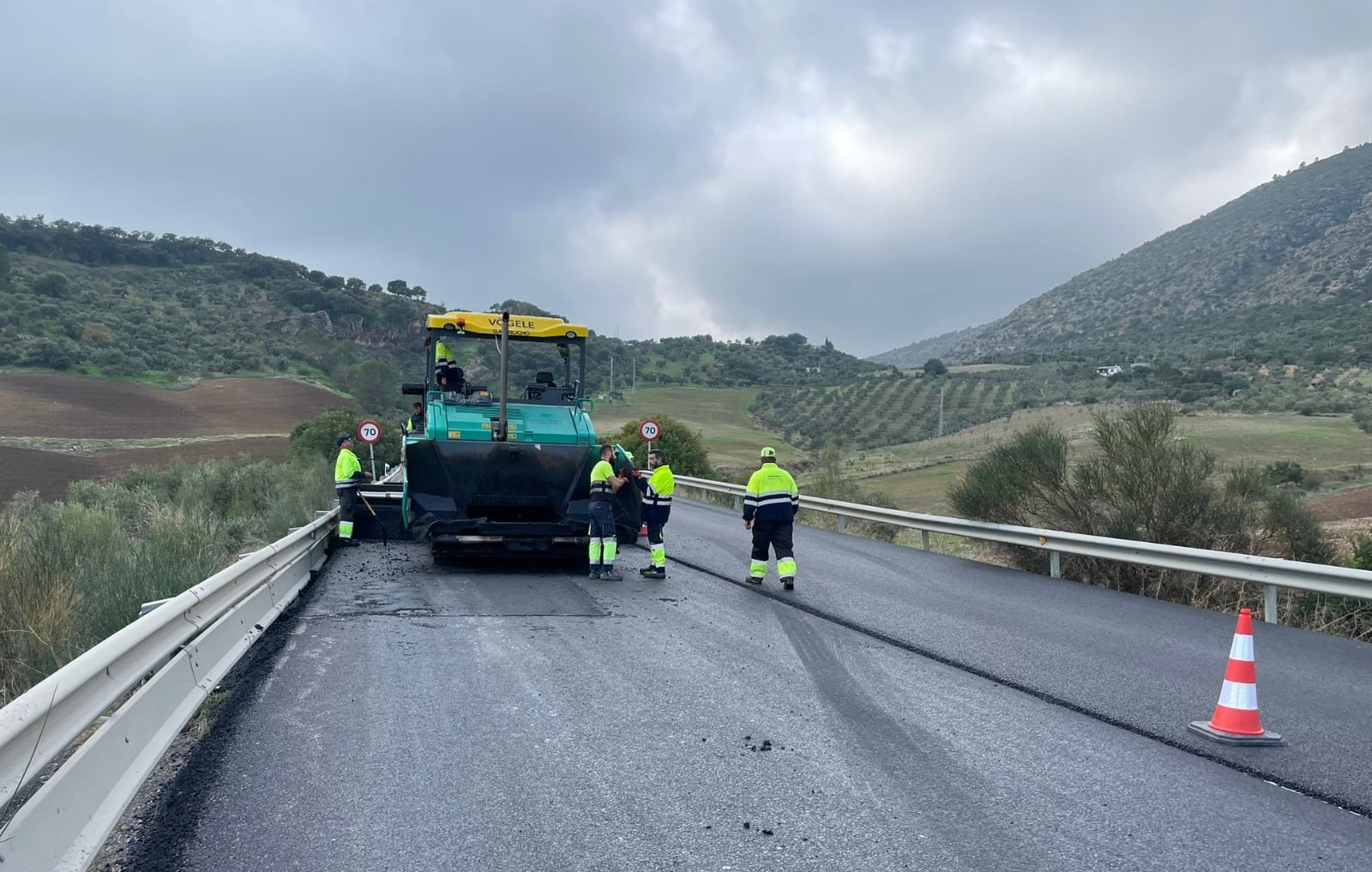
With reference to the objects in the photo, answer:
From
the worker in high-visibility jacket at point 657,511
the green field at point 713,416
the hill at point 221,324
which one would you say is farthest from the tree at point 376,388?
the worker in high-visibility jacket at point 657,511

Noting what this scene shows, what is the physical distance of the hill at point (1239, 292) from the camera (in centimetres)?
7119

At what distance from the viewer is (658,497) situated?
39.9ft

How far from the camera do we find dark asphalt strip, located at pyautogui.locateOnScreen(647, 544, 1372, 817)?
4.65 meters

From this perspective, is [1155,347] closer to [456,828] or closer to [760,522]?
[760,522]

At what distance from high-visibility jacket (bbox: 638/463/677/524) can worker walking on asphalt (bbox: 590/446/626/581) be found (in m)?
0.42

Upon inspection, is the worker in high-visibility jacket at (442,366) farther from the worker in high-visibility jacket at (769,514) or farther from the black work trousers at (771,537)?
the black work trousers at (771,537)

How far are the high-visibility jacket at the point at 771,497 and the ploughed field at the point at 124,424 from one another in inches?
855

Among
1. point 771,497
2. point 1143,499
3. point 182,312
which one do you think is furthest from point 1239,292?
point 771,497

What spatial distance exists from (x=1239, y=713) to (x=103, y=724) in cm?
571

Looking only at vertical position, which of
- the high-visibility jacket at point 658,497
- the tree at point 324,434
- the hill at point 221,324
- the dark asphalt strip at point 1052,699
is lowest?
the dark asphalt strip at point 1052,699

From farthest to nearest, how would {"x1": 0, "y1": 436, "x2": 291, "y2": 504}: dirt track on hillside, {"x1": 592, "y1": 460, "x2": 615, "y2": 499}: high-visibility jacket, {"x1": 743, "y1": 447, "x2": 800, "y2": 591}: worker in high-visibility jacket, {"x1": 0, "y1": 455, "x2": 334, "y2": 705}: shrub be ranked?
{"x1": 0, "y1": 436, "x2": 291, "y2": 504}: dirt track on hillside < {"x1": 592, "y1": 460, "x2": 615, "y2": 499}: high-visibility jacket < {"x1": 743, "y1": 447, "x2": 800, "y2": 591}: worker in high-visibility jacket < {"x1": 0, "y1": 455, "x2": 334, "y2": 705}: shrub

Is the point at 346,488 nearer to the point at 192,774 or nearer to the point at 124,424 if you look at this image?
the point at 192,774

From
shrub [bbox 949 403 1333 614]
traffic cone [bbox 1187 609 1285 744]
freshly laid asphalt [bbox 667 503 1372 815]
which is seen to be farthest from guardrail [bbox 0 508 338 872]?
shrub [bbox 949 403 1333 614]

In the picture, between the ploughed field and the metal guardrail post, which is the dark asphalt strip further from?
the ploughed field
